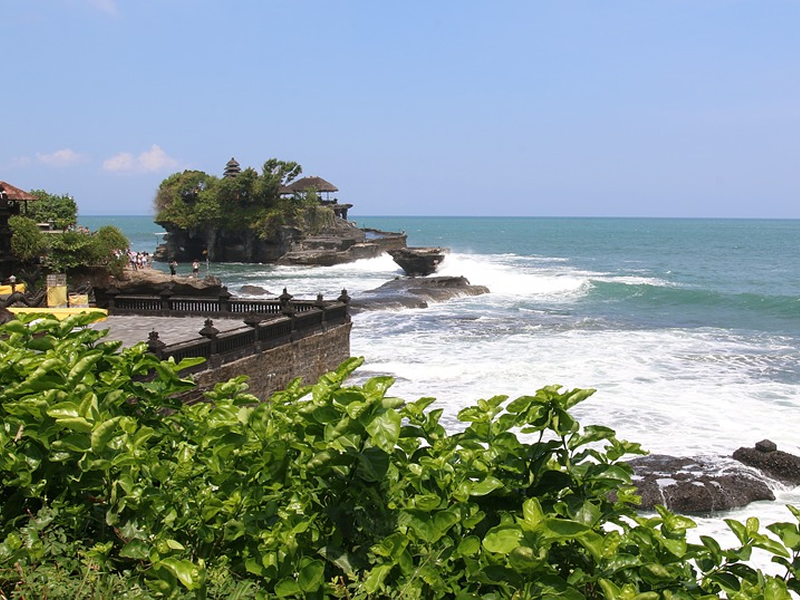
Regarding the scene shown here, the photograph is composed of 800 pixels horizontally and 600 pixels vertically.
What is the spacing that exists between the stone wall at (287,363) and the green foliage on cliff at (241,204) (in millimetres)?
63264

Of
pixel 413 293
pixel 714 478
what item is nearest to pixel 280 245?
pixel 413 293

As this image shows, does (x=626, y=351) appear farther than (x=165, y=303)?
Yes

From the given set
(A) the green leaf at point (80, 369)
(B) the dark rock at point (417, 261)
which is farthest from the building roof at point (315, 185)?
(A) the green leaf at point (80, 369)

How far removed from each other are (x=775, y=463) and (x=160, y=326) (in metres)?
15.5

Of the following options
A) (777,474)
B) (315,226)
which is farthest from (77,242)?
(315,226)

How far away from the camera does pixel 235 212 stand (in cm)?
8569

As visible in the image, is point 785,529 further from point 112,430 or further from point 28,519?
point 28,519

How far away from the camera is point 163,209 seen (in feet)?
296

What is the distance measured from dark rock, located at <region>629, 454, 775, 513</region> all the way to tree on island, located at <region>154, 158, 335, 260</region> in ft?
236

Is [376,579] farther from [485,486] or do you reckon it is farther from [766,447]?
[766,447]

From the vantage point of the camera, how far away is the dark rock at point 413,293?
130 ft

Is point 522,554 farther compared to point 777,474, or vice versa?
point 777,474

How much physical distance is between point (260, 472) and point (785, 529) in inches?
102

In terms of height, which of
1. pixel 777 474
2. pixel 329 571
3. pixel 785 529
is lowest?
pixel 777 474
